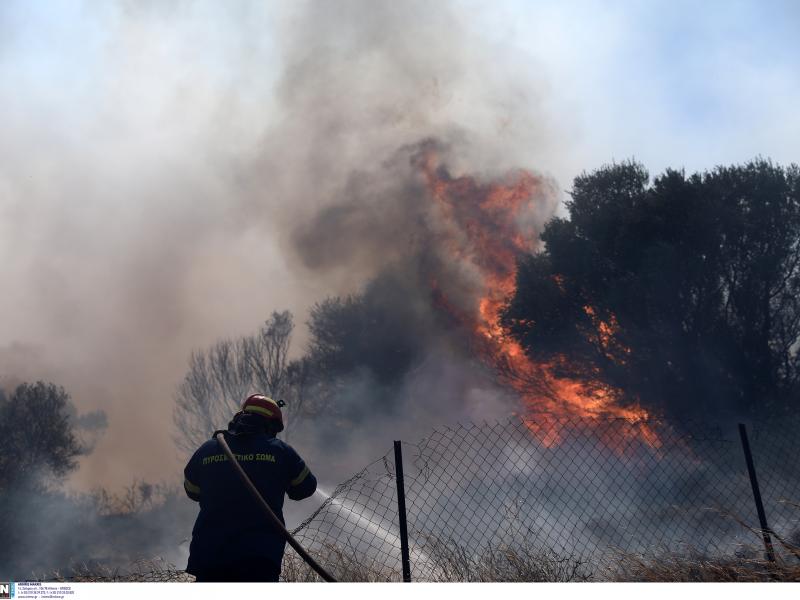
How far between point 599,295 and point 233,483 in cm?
1787

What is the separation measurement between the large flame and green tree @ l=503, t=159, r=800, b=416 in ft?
1.83

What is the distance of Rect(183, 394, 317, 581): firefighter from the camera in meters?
4.30

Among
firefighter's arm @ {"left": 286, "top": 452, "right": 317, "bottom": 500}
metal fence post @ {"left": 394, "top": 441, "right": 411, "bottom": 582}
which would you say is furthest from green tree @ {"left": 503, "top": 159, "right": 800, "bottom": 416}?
firefighter's arm @ {"left": 286, "top": 452, "right": 317, "bottom": 500}

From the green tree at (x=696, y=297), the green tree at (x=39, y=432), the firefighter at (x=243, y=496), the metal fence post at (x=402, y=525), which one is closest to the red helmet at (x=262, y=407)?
the firefighter at (x=243, y=496)

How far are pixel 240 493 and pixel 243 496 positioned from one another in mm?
26

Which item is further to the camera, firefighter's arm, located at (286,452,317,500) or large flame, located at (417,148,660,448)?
large flame, located at (417,148,660,448)

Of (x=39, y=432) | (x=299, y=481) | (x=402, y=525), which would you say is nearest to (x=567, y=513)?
(x=402, y=525)

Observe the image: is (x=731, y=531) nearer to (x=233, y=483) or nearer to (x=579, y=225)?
(x=233, y=483)

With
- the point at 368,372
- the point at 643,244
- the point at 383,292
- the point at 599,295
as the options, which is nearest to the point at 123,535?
the point at 368,372

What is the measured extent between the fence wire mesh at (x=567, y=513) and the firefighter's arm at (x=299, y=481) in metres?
0.78

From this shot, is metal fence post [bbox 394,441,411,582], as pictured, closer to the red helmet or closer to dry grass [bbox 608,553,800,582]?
the red helmet

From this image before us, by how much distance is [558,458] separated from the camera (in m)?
17.1

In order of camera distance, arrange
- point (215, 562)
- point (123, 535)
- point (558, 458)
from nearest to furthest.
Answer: point (215, 562) < point (558, 458) < point (123, 535)

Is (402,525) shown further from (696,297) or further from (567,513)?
(696,297)
